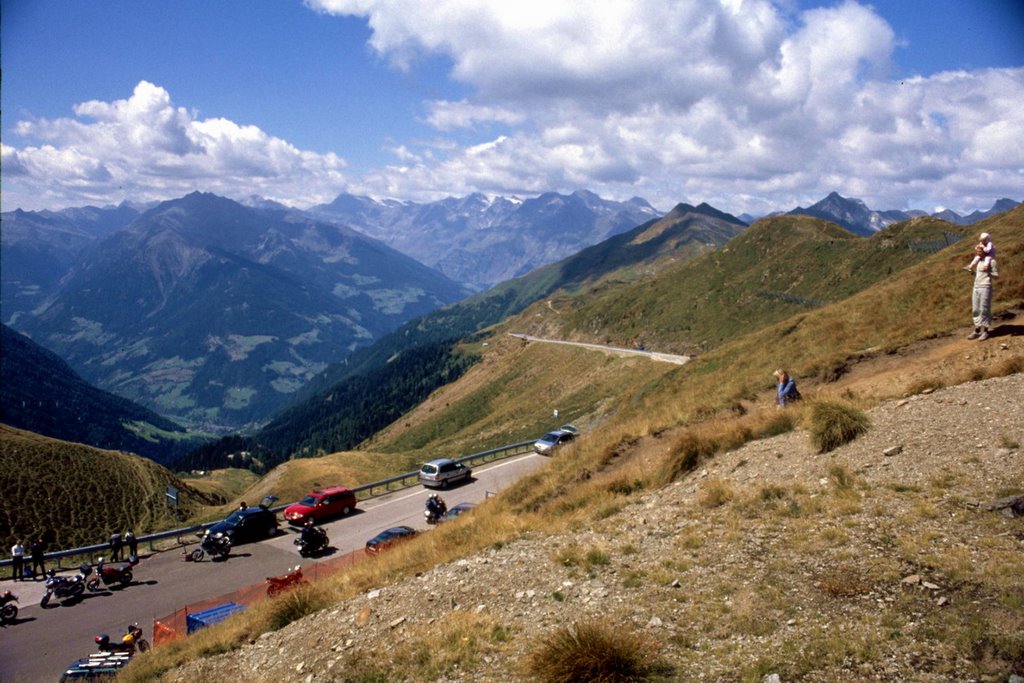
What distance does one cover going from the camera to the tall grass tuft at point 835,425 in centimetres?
1353

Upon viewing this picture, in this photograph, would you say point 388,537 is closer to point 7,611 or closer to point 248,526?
point 248,526

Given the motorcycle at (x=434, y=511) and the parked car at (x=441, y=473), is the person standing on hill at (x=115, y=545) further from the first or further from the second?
the parked car at (x=441, y=473)

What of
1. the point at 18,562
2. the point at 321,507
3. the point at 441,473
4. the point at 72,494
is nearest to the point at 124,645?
the point at 18,562

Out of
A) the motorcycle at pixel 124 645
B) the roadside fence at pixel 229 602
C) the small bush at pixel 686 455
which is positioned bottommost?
the roadside fence at pixel 229 602

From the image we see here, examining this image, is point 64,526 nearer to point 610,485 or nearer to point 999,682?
point 610,485

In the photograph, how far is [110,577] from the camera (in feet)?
75.3

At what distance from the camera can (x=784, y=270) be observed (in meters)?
91.6

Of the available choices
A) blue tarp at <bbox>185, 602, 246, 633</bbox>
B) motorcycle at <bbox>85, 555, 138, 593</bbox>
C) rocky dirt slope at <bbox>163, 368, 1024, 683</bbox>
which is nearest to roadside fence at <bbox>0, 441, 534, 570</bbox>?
motorcycle at <bbox>85, 555, 138, 593</bbox>

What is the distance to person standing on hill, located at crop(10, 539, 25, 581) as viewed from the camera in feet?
78.7

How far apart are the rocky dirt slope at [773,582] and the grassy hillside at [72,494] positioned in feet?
136

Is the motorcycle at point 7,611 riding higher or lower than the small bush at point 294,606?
lower

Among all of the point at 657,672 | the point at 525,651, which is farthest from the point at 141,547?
the point at 657,672

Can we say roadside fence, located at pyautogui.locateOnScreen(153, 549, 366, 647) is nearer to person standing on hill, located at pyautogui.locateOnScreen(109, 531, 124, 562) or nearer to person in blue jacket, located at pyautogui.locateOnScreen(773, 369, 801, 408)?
person standing on hill, located at pyautogui.locateOnScreen(109, 531, 124, 562)

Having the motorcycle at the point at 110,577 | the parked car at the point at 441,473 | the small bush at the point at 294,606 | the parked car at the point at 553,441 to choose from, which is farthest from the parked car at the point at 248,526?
the parked car at the point at 553,441
